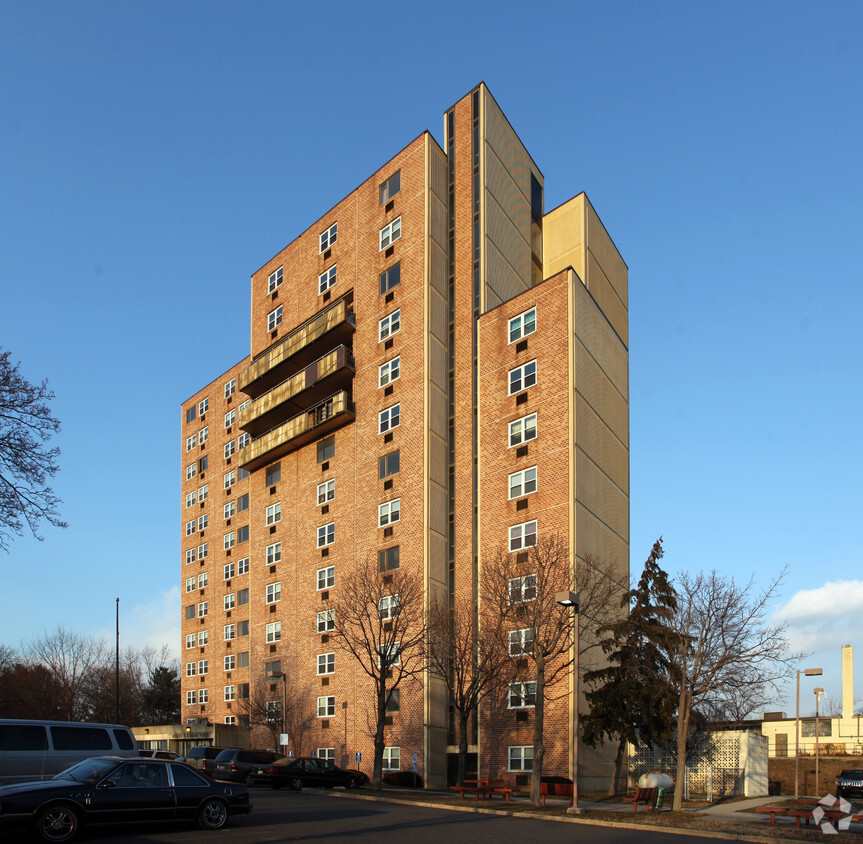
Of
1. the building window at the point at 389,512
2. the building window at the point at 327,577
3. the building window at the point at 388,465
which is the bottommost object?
the building window at the point at 327,577

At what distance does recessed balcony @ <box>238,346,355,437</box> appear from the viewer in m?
51.3

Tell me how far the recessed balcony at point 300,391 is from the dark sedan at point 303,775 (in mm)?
22391

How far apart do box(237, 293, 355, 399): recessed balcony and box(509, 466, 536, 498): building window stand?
1594cm

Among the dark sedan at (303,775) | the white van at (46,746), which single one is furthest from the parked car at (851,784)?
the white van at (46,746)

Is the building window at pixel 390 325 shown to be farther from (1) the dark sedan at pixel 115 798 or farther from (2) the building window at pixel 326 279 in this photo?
(1) the dark sedan at pixel 115 798

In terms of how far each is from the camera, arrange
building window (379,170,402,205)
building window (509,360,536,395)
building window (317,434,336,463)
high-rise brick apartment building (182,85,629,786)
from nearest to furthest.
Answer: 1. high-rise brick apartment building (182,85,629,786)
2. building window (509,360,536,395)
3. building window (379,170,402,205)
4. building window (317,434,336,463)

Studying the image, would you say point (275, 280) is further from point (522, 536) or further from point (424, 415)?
point (522, 536)

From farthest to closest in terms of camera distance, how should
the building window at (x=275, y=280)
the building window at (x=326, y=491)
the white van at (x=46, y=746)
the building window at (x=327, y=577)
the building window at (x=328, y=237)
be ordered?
the building window at (x=275, y=280), the building window at (x=328, y=237), the building window at (x=326, y=491), the building window at (x=327, y=577), the white van at (x=46, y=746)

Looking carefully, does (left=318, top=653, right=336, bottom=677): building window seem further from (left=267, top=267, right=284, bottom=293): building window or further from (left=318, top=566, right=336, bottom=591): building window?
(left=267, top=267, right=284, bottom=293): building window

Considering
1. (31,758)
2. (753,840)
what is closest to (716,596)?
(753,840)

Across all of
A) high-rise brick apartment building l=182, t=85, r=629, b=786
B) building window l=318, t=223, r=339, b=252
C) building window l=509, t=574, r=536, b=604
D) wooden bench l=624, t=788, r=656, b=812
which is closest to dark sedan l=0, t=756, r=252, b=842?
wooden bench l=624, t=788, r=656, b=812

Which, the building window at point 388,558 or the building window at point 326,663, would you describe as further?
the building window at point 326,663

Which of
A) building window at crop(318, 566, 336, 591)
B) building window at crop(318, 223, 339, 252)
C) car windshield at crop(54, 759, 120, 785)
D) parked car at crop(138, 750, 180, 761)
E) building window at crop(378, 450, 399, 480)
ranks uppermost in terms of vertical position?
building window at crop(318, 223, 339, 252)

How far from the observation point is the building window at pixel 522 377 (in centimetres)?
4259
